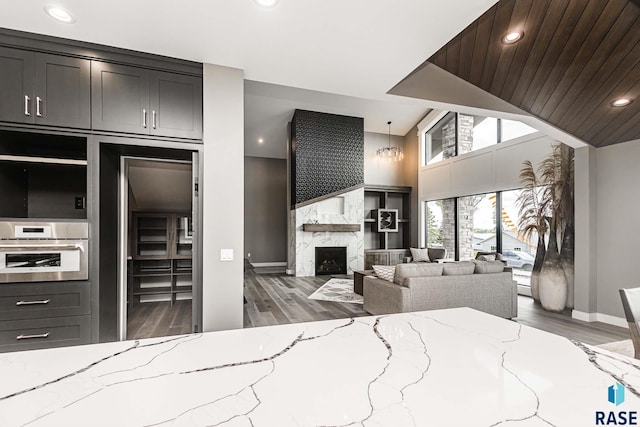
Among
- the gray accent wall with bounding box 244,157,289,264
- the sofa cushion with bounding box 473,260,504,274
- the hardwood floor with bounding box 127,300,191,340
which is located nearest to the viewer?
the hardwood floor with bounding box 127,300,191,340

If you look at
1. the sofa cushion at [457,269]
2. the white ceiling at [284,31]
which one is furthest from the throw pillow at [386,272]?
the white ceiling at [284,31]

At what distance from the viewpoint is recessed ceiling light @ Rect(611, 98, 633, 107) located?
3090mm

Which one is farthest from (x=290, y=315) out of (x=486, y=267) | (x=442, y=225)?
(x=442, y=225)

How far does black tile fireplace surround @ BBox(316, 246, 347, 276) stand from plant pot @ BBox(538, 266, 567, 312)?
4.39 meters

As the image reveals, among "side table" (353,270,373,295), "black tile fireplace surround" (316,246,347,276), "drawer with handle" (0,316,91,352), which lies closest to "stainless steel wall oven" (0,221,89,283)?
"drawer with handle" (0,316,91,352)

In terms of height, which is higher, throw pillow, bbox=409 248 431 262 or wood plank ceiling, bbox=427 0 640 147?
wood plank ceiling, bbox=427 0 640 147

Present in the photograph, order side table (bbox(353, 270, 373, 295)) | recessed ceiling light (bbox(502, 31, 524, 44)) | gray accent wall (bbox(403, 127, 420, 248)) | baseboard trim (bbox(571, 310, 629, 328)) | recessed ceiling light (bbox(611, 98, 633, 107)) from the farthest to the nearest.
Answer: gray accent wall (bbox(403, 127, 420, 248))
side table (bbox(353, 270, 373, 295))
baseboard trim (bbox(571, 310, 629, 328))
recessed ceiling light (bbox(611, 98, 633, 107))
recessed ceiling light (bbox(502, 31, 524, 44))

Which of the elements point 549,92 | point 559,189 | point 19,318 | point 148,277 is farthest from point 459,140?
point 19,318

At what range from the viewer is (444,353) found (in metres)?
0.94

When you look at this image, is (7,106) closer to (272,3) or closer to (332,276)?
(272,3)

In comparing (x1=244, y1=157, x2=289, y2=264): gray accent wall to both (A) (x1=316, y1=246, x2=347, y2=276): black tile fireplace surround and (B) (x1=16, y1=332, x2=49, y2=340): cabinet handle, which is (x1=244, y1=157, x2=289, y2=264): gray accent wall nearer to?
(A) (x1=316, y1=246, x2=347, y2=276): black tile fireplace surround

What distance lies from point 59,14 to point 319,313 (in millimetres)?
4018

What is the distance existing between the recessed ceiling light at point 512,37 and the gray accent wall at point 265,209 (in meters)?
7.22

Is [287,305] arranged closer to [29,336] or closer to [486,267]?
[486,267]
